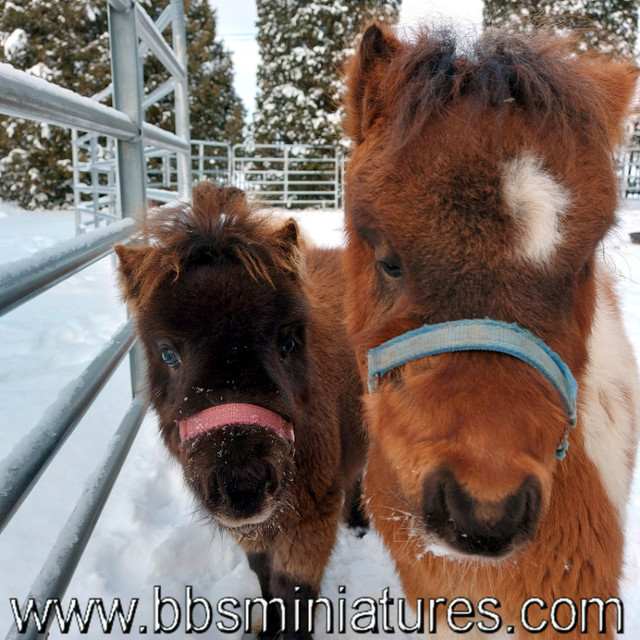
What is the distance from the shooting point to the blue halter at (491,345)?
3.97 feet

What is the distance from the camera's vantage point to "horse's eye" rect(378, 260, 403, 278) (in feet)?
4.70

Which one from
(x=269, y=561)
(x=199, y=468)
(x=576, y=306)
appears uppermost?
(x=576, y=306)

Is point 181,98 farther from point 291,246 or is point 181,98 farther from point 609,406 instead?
point 609,406

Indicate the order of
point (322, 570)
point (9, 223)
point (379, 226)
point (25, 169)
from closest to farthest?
point (379, 226)
point (322, 570)
point (9, 223)
point (25, 169)

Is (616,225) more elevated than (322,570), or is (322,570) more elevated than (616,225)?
(616,225)

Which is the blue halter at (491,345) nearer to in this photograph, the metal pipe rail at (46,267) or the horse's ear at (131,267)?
the metal pipe rail at (46,267)

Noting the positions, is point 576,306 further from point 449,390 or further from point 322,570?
point 322,570

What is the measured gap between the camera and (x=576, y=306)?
1.46 m

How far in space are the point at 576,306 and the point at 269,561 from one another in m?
1.86

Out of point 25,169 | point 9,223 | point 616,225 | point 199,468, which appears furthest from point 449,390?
point 25,169

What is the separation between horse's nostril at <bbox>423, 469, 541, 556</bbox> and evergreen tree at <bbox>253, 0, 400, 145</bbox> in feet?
59.4

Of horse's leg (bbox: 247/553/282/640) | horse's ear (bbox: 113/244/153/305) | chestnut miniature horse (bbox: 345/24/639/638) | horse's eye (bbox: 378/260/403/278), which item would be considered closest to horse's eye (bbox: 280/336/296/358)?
chestnut miniature horse (bbox: 345/24/639/638)

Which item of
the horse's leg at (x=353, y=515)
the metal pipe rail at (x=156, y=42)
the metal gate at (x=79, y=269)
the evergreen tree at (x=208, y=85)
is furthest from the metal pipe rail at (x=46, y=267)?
the evergreen tree at (x=208, y=85)

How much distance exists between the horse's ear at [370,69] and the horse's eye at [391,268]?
1.56 feet
